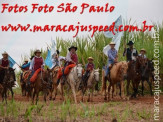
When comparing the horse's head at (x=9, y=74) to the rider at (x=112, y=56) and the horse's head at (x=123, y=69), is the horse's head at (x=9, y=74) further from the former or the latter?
the horse's head at (x=123, y=69)

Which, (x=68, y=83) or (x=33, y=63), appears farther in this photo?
(x=68, y=83)

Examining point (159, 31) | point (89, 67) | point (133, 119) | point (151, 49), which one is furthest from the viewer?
point (159, 31)

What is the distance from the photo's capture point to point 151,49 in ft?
62.0

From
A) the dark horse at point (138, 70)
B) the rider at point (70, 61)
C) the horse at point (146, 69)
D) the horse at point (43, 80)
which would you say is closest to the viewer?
the horse at point (43, 80)

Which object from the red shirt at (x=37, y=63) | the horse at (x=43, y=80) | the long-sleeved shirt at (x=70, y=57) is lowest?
the horse at (x=43, y=80)

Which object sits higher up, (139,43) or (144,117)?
(139,43)

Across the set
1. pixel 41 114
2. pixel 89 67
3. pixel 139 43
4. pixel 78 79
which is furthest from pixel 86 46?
pixel 41 114

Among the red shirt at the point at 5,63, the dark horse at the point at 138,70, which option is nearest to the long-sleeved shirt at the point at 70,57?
the dark horse at the point at 138,70

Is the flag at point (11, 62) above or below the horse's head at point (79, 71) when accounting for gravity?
above

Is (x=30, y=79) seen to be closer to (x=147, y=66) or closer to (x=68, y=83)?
(x=68, y=83)

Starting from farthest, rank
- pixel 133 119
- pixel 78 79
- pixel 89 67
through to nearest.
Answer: pixel 89 67, pixel 78 79, pixel 133 119

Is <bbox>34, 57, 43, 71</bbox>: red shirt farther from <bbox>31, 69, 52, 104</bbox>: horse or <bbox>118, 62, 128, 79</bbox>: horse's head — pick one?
<bbox>118, 62, 128, 79</bbox>: horse's head

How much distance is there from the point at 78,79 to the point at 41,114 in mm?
5429

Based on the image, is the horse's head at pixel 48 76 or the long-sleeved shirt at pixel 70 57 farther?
the long-sleeved shirt at pixel 70 57
